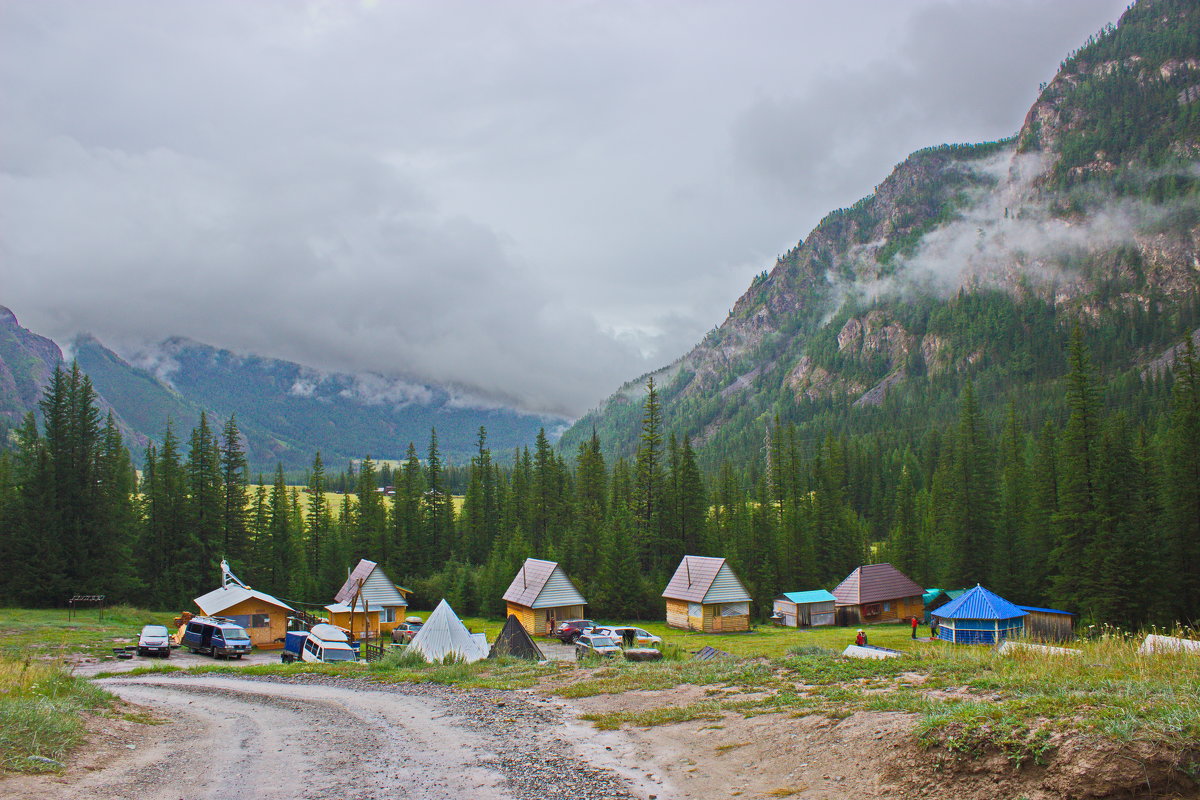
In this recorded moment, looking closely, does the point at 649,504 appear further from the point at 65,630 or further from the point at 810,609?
the point at 65,630

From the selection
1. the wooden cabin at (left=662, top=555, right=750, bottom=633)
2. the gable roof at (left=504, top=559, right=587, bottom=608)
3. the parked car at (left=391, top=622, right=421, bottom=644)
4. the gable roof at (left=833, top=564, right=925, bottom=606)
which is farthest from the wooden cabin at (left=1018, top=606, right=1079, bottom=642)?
the parked car at (left=391, top=622, right=421, bottom=644)

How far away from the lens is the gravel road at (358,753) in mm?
9422

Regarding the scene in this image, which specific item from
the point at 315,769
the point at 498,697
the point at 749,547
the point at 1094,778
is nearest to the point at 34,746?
the point at 315,769

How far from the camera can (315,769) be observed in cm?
1078

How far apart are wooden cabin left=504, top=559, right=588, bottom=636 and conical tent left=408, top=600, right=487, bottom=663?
1677 centimetres

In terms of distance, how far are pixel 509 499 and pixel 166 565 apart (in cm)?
3241

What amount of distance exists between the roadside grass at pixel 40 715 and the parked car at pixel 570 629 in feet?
99.2

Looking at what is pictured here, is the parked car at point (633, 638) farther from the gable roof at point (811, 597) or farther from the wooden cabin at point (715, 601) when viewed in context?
the gable roof at point (811, 597)

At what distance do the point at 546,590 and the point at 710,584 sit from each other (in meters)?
11.8

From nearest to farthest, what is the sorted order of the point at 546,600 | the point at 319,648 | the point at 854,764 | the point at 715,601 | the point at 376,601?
the point at 854,764
the point at 319,648
the point at 546,600
the point at 715,601
the point at 376,601

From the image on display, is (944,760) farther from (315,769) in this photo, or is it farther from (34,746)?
(34,746)

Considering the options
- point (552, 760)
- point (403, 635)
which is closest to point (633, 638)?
point (403, 635)

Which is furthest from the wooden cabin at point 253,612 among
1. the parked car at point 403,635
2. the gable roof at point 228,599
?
the parked car at point 403,635

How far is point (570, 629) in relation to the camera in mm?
45094
